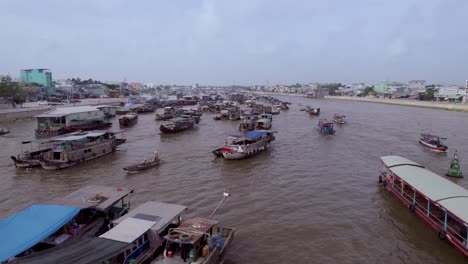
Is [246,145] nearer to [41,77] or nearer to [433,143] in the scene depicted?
[433,143]

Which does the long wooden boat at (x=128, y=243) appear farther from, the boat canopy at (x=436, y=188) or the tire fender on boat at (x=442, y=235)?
the tire fender on boat at (x=442, y=235)

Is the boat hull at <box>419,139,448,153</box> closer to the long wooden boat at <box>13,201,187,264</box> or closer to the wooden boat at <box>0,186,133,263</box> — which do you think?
the long wooden boat at <box>13,201,187,264</box>

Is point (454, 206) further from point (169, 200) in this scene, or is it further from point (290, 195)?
point (169, 200)

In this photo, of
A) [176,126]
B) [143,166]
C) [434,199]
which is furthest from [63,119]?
[434,199]

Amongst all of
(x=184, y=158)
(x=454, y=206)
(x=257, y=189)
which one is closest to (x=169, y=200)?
(x=257, y=189)

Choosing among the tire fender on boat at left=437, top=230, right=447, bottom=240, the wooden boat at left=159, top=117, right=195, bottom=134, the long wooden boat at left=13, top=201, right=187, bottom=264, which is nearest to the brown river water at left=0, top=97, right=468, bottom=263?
the tire fender on boat at left=437, top=230, right=447, bottom=240
